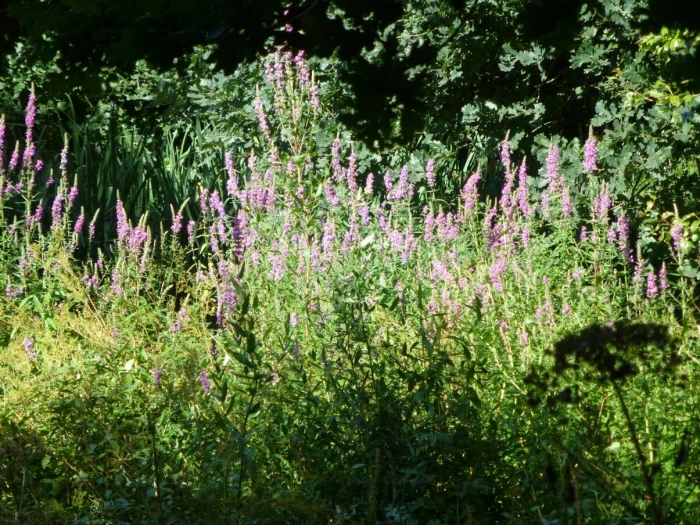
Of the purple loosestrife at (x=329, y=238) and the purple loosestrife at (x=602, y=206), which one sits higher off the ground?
the purple loosestrife at (x=602, y=206)

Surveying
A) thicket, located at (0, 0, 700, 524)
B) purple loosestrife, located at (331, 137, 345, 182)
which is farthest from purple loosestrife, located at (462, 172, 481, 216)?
purple loosestrife, located at (331, 137, 345, 182)

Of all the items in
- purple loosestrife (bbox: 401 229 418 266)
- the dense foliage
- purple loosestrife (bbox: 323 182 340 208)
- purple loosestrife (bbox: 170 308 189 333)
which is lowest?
the dense foliage

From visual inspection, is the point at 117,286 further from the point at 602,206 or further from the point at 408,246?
the point at 602,206

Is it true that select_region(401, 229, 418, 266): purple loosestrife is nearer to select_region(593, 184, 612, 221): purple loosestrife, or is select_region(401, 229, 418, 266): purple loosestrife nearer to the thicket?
the thicket

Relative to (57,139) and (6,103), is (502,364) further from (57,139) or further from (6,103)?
(6,103)

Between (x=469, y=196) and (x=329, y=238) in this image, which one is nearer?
(x=329, y=238)

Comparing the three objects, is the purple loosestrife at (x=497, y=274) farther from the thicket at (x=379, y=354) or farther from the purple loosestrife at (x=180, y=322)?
the purple loosestrife at (x=180, y=322)

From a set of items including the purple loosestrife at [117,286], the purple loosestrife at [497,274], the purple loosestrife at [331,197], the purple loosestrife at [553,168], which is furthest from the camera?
the purple loosestrife at [553,168]

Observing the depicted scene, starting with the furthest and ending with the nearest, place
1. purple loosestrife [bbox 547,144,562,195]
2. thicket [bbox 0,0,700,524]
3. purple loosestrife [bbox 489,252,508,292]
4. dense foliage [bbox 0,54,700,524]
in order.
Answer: purple loosestrife [bbox 547,144,562,195] < purple loosestrife [bbox 489,252,508,292] < dense foliage [bbox 0,54,700,524] < thicket [bbox 0,0,700,524]

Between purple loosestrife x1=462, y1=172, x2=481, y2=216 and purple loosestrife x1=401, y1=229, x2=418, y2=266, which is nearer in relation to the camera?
purple loosestrife x1=401, y1=229, x2=418, y2=266

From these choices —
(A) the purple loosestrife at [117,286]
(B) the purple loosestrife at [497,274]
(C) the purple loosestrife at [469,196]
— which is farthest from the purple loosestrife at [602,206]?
(A) the purple loosestrife at [117,286]

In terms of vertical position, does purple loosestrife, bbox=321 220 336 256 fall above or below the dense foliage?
above

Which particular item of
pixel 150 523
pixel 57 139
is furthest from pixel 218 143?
pixel 150 523

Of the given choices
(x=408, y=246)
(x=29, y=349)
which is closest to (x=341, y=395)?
(x=408, y=246)
